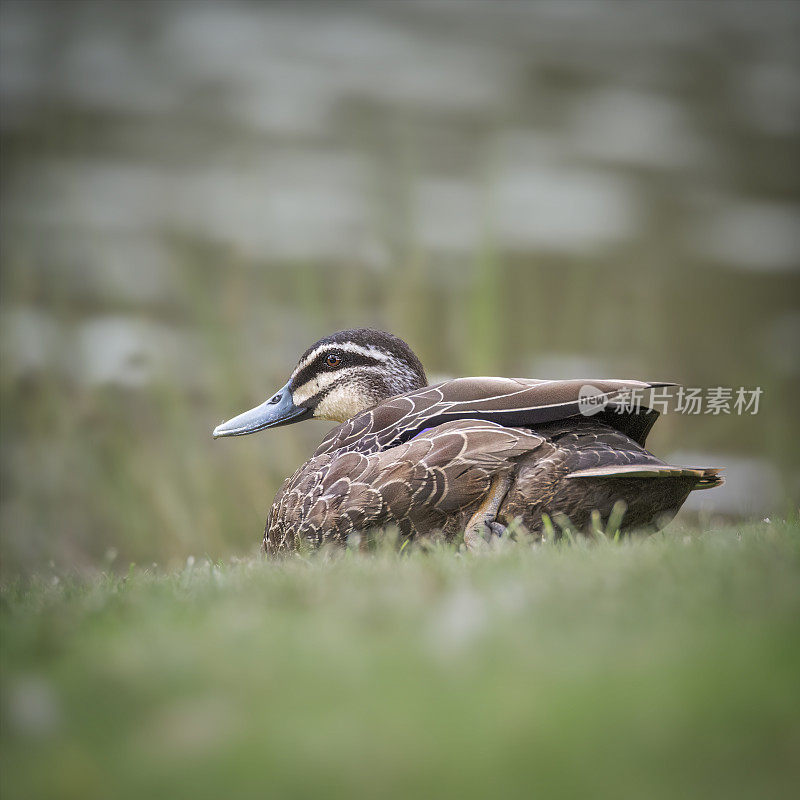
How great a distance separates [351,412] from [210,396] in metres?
3.55

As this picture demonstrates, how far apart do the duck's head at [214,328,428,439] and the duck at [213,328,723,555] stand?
73 centimetres

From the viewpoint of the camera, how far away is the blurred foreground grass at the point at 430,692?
5.24 ft

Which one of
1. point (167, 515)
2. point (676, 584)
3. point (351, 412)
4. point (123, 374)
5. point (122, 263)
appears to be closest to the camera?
point (676, 584)

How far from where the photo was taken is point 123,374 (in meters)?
8.23

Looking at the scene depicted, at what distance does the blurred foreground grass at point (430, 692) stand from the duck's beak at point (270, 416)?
262cm

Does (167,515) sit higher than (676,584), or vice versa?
(676,584)

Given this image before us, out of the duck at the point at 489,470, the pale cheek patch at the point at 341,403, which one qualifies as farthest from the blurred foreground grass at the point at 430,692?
the pale cheek patch at the point at 341,403

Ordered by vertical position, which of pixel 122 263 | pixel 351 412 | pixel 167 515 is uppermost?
pixel 122 263

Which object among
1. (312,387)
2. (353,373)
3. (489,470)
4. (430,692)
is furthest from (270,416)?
(430,692)

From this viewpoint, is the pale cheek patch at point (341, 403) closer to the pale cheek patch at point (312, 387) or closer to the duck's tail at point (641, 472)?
the pale cheek patch at point (312, 387)

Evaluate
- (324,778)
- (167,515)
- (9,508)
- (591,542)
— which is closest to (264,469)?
(167,515)

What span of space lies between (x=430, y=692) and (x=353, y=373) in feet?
10.9

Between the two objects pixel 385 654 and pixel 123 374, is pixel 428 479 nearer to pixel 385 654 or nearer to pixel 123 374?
pixel 385 654

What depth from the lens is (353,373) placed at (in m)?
5.02
